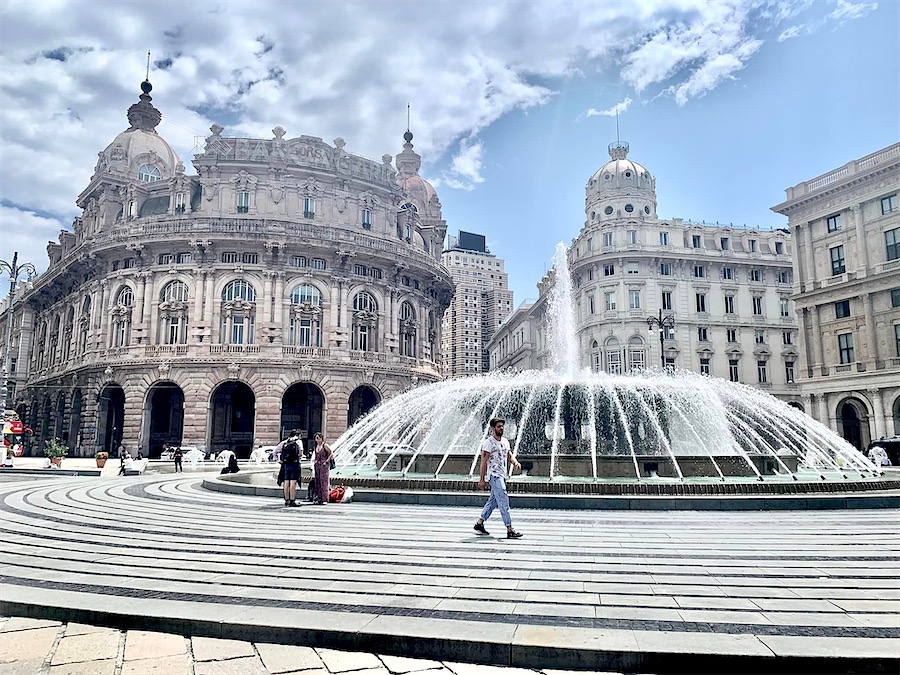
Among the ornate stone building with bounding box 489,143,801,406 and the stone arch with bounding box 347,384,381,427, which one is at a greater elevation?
the ornate stone building with bounding box 489,143,801,406

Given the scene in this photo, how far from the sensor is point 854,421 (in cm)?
3862

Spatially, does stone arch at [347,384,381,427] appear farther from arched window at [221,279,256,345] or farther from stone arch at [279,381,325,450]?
arched window at [221,279,256,345]

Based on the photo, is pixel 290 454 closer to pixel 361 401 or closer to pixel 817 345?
pixel 361 401

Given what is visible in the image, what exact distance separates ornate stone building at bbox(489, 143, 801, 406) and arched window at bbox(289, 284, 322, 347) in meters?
24.9

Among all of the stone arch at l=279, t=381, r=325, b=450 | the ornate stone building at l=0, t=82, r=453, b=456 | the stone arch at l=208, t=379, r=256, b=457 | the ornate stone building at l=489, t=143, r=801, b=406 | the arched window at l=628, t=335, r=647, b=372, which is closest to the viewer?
the ornate stone building at l=0, t=82, r=453, b=456

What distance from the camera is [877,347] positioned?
3675 centimetres

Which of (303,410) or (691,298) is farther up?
(691,298)

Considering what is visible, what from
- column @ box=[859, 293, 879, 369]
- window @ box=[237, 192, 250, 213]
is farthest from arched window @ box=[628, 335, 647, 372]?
window @ box=[237, 192, 250, 213]

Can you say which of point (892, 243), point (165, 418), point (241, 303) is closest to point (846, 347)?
point (892, 243)

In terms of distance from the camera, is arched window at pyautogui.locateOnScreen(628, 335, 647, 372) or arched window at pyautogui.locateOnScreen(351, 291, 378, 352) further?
arched window at pyautogui.locateOnScreen(628, 335, 647, 372)

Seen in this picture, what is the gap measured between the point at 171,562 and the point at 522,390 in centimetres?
1070

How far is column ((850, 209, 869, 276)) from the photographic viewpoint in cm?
3759

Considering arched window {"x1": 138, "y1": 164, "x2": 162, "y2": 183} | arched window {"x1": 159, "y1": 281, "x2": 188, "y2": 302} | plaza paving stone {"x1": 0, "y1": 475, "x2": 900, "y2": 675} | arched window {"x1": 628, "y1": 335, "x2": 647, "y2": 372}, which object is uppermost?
arched window {"x1": 138, "y1": 164, "x2": 162, "y2": 183}

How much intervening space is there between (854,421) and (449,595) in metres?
41.4
